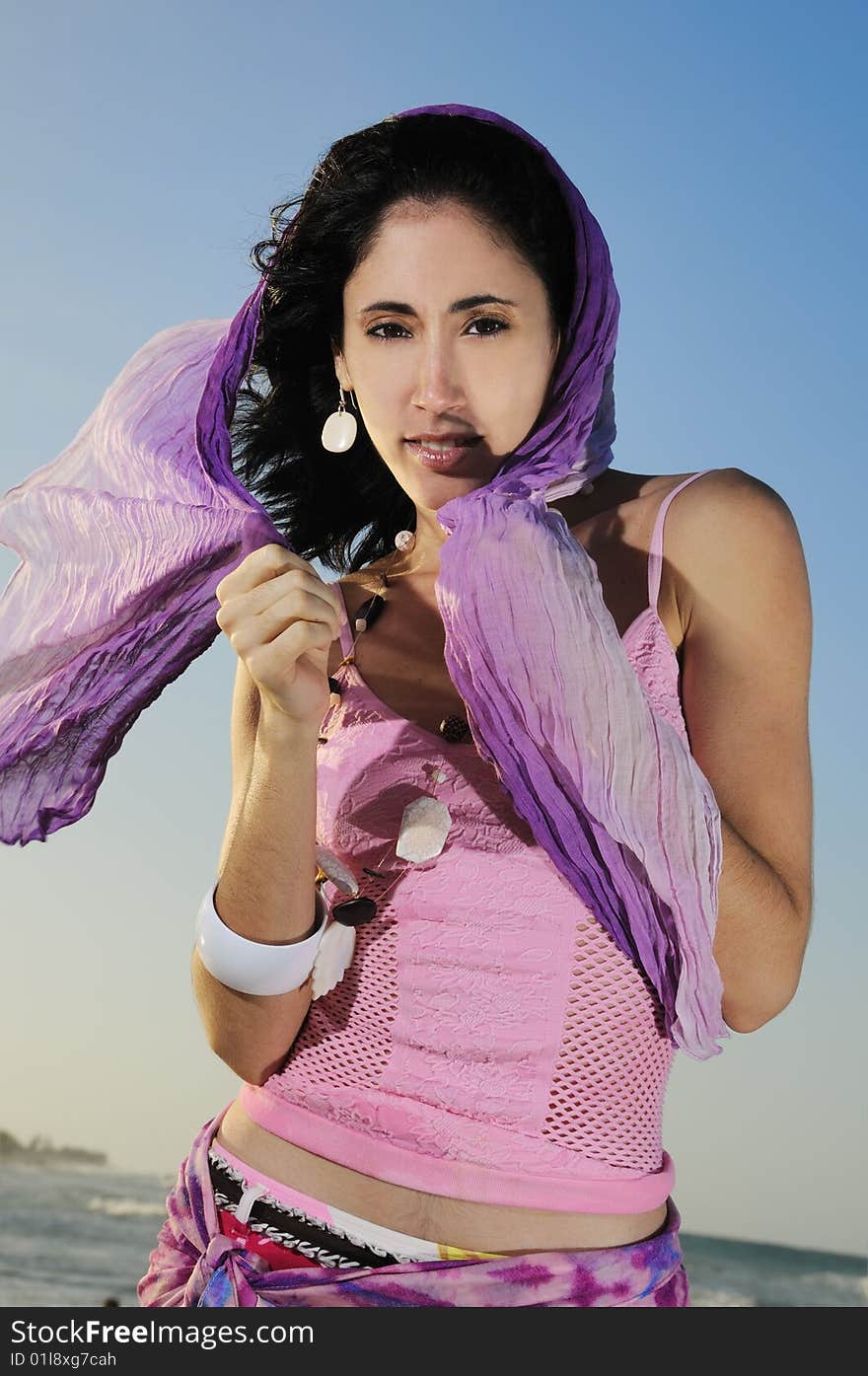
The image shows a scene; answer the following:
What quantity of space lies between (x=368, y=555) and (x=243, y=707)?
1.08 feet

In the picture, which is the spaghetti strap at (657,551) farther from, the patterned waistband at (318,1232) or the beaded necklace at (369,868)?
the patterned waistband at (318,1232)

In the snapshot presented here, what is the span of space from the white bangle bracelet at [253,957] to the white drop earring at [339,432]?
575 mm

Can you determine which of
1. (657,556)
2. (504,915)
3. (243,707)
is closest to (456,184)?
(657,556)

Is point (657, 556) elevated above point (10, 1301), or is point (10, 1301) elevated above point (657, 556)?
point (657, 556)

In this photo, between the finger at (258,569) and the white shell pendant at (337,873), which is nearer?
the finger at (258,569)

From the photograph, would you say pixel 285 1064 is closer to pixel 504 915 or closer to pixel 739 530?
pixel 504 915

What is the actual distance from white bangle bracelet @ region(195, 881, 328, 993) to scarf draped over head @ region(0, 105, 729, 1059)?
0.26 metres

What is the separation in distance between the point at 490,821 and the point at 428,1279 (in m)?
0.40

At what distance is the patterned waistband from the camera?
1.26m

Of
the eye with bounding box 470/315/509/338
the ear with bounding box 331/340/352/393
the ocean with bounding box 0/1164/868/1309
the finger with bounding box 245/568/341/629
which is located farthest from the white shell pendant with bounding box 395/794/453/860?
the ocean with bounding box 0/1164/868/1309

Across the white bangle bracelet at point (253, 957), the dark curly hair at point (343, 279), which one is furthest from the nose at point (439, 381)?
the white bangle bracelet at point (253, 957)

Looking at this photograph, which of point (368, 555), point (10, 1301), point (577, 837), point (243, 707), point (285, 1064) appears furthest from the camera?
point (10, 1301)

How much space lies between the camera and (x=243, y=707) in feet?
5.32

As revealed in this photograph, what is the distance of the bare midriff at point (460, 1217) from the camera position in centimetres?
125
